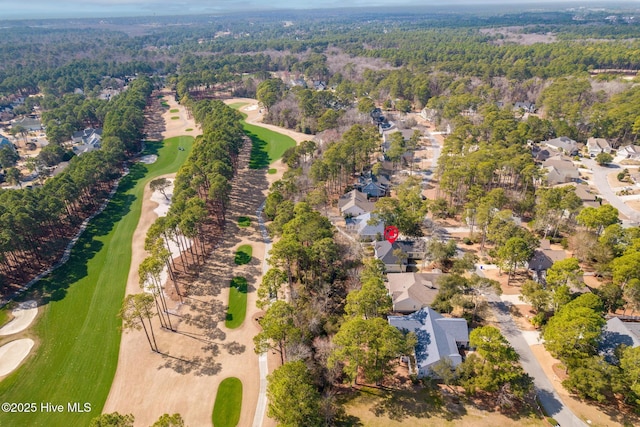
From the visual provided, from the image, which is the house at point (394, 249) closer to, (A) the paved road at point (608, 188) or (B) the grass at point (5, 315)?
(A) the paved road at point (608, 188)

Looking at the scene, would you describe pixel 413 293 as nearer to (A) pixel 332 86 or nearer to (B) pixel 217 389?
(B) pixel 217 389

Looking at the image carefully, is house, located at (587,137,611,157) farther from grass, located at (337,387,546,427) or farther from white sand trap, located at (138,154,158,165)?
Answer: white sand trap, located at (138,154,158,165)

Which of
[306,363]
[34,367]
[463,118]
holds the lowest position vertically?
[34,367]

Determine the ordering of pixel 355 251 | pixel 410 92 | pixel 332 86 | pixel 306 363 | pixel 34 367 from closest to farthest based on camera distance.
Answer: pixel 306 363 < pixel 34 367 < pixel 355 251 < pixel 410 92 < pixel 332 86

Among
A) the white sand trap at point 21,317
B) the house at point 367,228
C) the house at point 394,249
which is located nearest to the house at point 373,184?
the house at point 367,228

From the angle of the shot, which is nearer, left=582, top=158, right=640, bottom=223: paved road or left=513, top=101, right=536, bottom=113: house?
left=582, top=158, right=640, bottom=223: paved road

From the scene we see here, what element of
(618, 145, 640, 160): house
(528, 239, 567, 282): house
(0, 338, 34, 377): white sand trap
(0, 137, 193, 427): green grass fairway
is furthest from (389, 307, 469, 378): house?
(618, 145, 640, 160): house

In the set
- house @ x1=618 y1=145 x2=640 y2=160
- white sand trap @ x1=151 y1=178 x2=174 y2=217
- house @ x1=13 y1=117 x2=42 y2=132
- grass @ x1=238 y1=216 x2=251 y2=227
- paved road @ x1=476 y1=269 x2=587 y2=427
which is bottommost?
paved road @ x1=476 y1=269 x2=587 y2=427

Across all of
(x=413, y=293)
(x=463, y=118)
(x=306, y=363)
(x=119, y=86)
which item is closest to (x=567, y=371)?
(x=413, y=293)
